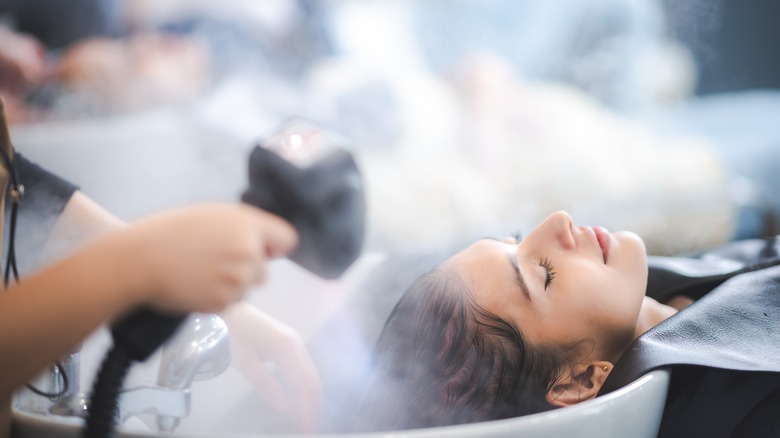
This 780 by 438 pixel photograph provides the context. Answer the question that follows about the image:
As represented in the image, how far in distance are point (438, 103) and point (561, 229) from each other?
130 cm

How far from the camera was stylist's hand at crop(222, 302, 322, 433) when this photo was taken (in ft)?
2.36

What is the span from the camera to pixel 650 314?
858 mm

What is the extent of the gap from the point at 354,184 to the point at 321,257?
61mm

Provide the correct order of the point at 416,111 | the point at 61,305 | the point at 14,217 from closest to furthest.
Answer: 1. the point at 61,305
2. the point at 14,217
3. the point at 416,111

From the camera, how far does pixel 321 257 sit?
503 millimetres

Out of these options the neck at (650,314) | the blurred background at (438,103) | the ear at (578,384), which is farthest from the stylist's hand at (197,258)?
the blurred background at (438,103)

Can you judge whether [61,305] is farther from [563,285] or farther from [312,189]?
[563,285]

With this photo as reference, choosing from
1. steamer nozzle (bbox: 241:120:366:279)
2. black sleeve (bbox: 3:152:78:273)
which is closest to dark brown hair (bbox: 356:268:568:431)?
steamer nozzle (bbox: 241:120:366:279)

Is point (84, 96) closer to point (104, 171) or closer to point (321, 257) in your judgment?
point (104, 171)

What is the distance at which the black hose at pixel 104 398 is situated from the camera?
1.47 feet

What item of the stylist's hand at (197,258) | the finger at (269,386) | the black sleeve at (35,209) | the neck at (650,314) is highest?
the stylist's hand at (197,258)

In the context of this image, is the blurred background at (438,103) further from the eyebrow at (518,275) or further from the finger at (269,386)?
the finger at (269,386)

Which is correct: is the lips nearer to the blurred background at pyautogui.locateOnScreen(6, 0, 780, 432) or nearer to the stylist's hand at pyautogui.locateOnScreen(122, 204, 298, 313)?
the blurred background at pyautogui.locateOnScreen(6, 0, 780, 432)

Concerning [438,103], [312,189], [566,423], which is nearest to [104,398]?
[312,189]
